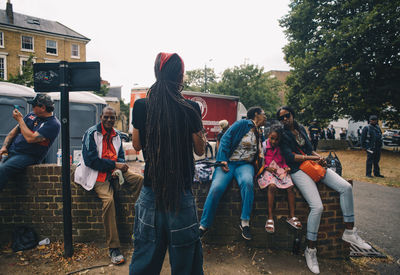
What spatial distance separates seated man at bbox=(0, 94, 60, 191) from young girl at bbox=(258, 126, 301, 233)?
3039 millimetres

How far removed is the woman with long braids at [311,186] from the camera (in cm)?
312

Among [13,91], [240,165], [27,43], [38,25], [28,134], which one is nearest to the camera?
[28,134]

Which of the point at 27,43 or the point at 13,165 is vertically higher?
the point at 27,43

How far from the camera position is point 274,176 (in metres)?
3.39

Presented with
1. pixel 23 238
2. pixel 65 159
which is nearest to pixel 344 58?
pixel 65 159

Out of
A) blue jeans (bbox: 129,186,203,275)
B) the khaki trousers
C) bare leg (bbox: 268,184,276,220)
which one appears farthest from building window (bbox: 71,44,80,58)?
blue jeans (bbox: 129,186,203,275)

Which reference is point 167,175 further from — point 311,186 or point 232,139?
point 311,186

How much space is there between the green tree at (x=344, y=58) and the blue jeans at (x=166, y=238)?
17.0 meters

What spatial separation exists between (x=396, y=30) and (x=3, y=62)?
36345 mm

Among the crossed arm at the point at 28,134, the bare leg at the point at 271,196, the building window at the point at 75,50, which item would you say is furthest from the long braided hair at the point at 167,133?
the building window at the point at 75,50

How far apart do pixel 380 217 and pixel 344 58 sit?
1418 cm

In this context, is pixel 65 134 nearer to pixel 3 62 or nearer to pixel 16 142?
pixel 16 142

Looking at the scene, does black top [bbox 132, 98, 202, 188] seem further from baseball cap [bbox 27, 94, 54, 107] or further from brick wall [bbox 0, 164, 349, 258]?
baseball cap [bbox 27, 94, 54, 107]

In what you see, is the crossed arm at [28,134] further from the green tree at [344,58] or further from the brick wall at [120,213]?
the green tree at [344,58]
